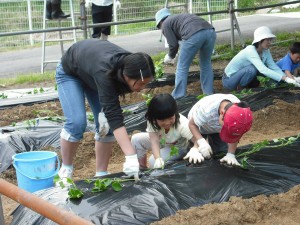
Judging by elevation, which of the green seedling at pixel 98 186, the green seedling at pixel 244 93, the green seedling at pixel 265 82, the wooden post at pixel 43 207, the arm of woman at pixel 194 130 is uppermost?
the wooden post at pixel 43 207

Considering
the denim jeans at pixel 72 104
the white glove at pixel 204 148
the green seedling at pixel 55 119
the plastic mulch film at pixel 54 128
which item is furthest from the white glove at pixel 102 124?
the green seedling at pixel 55 119

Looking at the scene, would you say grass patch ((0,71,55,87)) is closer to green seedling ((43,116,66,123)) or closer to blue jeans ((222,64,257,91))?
green seedling ((43,116,66,123))

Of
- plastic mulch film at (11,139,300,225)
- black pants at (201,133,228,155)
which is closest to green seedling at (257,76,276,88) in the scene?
black pants at (201,133,228,155)

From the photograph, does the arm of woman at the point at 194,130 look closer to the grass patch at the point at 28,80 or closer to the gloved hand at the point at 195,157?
the gloved hand at the point at 195,157

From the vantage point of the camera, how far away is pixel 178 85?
6.05 meters

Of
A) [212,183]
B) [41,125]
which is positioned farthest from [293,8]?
[212,183]

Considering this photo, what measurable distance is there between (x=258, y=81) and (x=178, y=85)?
3.49ft

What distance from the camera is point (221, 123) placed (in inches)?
131

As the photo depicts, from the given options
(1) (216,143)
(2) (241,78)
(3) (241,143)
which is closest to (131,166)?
(1) (216,143)

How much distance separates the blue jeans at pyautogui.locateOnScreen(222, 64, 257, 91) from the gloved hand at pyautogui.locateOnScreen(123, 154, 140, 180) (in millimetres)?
3297

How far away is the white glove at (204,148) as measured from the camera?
3590 mm

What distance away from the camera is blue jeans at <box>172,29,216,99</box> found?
582 centimetres

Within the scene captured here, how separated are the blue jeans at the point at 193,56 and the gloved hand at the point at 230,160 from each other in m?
2.47

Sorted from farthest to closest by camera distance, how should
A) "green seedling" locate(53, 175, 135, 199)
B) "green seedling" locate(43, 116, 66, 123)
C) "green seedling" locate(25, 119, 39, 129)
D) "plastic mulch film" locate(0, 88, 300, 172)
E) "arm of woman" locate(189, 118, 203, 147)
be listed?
1. "green seedling" locate(43, 116, 66, 123)
2. "green seedling" locate(25, 119, 39, 129)
3. "plastic mulch film" locate(0, 88, 300, 172)
4. "arm of woman" locate(189, 118, 203, 147)
5. "green seedling" locate(53, 175, 135, 199)
